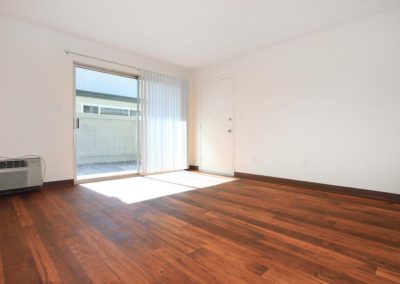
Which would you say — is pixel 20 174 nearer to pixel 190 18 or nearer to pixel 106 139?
pixel 106 139

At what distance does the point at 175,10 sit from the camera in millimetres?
2879

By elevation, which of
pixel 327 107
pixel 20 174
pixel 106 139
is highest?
pixel 327 107

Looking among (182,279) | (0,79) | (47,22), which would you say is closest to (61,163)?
(0,79)

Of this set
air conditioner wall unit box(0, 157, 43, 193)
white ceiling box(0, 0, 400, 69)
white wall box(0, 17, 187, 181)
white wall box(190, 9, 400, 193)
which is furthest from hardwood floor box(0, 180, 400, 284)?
white ceiling box(0, 0, 400, 69)

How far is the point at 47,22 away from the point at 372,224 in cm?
477

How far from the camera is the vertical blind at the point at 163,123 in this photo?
180 inches

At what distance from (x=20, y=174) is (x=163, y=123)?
262 cm

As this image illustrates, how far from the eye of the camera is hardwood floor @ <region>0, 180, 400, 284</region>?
134 cm

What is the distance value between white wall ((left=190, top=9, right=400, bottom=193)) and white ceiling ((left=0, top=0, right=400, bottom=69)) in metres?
0.32

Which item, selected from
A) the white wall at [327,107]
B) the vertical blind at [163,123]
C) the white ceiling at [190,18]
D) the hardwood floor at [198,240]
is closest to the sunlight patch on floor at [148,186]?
the hardwood floor at [198,240]

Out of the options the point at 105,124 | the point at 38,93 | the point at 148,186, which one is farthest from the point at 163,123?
the point at 38,93

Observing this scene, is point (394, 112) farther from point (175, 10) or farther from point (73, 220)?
point (73, 220)

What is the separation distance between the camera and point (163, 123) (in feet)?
16.0

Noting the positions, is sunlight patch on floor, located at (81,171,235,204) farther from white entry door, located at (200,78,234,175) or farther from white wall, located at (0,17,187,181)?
white wall, located at (0,17,187,181)
